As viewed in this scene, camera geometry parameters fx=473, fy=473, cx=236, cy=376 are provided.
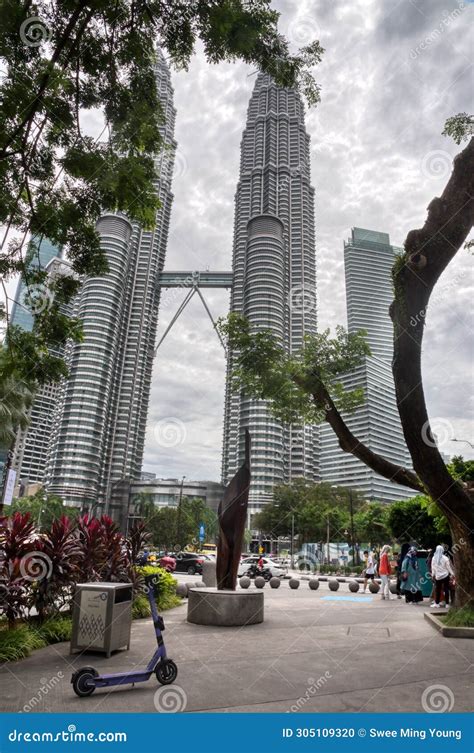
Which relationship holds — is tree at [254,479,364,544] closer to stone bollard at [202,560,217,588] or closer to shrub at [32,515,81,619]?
stone bollard at [202,560,217,588]

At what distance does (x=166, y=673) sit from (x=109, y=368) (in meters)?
107

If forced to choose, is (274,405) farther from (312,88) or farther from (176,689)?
(176,689)

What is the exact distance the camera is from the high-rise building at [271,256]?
10806 centimetres

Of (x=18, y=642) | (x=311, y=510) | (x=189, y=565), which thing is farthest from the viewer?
(x=311, y=510)

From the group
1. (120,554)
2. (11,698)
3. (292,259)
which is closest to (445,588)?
(120,554)

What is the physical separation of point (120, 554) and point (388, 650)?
5.42m

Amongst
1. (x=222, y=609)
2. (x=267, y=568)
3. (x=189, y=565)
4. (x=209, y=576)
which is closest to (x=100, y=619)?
(x=222, y=609)

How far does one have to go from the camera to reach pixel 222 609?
9461 mm

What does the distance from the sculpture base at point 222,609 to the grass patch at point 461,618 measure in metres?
3.74

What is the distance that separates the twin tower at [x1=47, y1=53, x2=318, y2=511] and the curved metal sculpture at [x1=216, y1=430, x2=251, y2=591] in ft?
291

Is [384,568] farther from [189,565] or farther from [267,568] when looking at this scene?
[189,565]

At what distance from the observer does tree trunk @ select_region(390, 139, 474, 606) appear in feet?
28.5

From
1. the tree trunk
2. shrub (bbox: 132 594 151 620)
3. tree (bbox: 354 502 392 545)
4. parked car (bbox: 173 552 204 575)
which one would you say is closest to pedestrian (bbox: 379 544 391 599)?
the tree trunk

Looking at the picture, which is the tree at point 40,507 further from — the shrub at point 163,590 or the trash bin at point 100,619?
the trash bin at point 100,619
